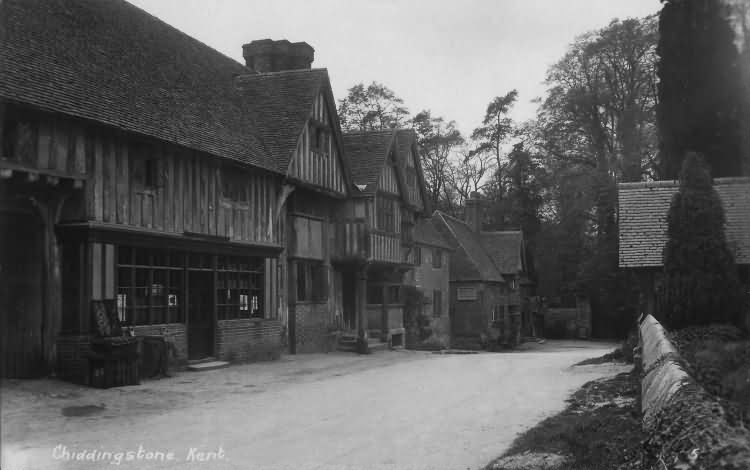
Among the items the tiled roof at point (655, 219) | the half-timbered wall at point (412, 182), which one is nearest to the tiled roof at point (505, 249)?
the half-timbered wall at point (412, 182)

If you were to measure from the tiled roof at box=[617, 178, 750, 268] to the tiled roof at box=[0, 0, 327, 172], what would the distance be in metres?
11.0

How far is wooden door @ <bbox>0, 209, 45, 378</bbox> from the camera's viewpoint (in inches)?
585

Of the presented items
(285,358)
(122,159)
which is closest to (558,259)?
(285,358)

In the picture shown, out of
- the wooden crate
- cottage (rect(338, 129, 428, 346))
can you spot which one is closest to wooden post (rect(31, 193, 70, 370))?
the wooden crate

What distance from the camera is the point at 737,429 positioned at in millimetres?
5168

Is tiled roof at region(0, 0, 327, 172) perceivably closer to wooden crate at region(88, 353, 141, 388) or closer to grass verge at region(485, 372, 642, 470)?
wooden crate at region(88, 353, 141, 388)

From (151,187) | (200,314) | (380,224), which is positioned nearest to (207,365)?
(200,314)

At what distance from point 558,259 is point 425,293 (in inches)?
620

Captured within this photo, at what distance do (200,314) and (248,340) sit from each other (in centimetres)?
215

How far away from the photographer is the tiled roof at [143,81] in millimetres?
15570

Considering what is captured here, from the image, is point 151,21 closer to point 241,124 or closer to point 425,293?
point 241,124

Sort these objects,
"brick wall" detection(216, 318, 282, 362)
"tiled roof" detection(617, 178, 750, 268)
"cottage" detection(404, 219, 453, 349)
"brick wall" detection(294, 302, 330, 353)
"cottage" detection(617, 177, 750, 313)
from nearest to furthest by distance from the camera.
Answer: "brick wall" detection(216, 318, 282, 362) → "cottage" detection(617, 177, 750, 313) → "tiled roof" detection(617, 178, 750, 268) → "brick wall" detection(294, 302, 330, 353) → "cottage" detection(404, 219, 453, 349)

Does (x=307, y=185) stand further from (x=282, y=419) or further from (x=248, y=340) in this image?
(x=282, y=419)

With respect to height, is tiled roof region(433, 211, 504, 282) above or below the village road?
above
